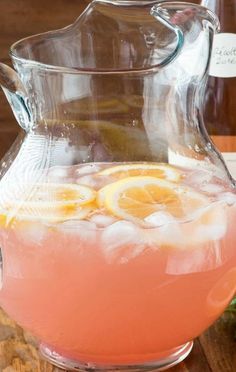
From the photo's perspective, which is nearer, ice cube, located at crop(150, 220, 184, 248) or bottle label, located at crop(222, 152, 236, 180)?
ice cube, located at crop(150, 220, 184, 248)

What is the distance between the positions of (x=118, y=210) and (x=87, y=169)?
0.07 metres

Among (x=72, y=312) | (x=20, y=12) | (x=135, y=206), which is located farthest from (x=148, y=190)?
(x=20, y=12)

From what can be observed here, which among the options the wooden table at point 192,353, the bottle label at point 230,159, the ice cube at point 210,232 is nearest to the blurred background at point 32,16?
the bottle label at point 230,159

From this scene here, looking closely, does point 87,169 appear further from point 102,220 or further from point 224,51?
point 224,51

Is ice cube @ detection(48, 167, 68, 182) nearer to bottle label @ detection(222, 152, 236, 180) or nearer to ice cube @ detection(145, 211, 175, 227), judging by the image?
ice cube @ detection(145, 211, 175, 227)

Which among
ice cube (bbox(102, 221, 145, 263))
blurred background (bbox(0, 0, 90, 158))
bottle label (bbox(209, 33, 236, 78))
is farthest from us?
blurred background (bbox(0, 0, 90, 158))

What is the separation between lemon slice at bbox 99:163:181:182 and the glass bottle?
0.46 metres

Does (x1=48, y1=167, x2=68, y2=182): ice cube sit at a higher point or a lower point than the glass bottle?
higher

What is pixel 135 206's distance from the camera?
0.67m

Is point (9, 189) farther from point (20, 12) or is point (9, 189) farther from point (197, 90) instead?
point (20, 12)

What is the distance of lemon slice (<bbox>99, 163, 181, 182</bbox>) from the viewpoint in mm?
715

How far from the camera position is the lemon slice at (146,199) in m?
0.67

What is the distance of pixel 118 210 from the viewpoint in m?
0.67

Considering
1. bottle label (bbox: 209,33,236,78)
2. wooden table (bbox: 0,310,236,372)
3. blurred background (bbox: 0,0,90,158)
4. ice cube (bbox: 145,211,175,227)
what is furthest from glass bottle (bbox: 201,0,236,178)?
blurred background (bbox: 0,0,90,158)
